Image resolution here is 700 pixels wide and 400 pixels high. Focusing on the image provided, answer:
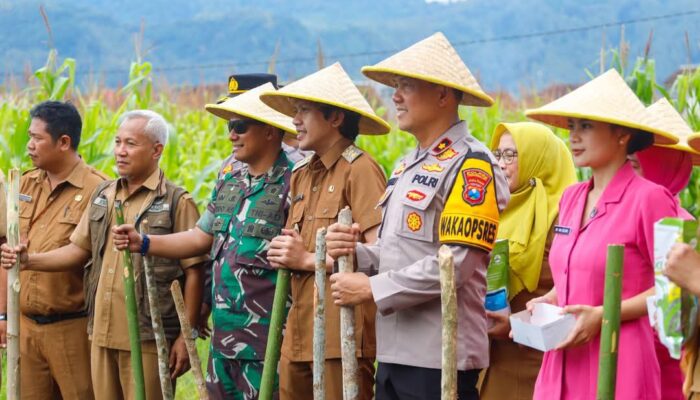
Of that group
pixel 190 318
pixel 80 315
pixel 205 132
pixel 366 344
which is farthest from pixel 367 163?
pixel 205 132

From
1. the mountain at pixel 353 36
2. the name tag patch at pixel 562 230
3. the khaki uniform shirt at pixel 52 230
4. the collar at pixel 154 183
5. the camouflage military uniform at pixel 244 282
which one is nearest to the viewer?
the name tag patch at pixel 562 230

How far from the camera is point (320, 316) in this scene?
14.6ft

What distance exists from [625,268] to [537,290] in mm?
1116

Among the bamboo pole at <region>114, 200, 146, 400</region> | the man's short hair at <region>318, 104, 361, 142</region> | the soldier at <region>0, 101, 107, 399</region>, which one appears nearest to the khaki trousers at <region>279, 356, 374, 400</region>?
the bamboo pole at <region>114, 200, 146, 400</region>

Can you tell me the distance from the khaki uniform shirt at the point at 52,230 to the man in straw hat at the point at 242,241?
0.85m

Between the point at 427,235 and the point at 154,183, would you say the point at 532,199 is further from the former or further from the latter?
the point at 154,183

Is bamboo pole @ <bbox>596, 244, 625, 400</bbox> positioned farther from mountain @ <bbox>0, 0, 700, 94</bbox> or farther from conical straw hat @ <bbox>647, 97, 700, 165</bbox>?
mountain @ <bbox>0, 0, 700, 94</bbox>

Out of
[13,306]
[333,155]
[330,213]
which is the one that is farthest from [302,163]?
[13,306]

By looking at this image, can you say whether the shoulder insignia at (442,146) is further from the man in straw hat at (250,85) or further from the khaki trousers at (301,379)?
the man in straw hat at (250,85)

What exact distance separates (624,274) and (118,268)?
273cm

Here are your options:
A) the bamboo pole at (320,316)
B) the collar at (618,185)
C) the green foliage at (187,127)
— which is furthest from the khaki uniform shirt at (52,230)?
the collar at (618,185)

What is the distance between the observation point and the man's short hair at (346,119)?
5070mm

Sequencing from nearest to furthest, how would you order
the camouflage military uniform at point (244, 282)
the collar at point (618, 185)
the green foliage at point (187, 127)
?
the collar at point (618, 185)
the camouflage military uniform at point (244, 282)
the green foliage at point (187, 127)

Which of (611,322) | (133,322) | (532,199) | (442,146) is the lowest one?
(133,322)
